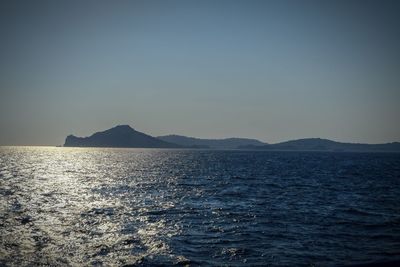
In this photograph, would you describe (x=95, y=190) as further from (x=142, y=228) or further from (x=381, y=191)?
(x=381, y=191)

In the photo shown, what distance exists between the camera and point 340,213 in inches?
1503

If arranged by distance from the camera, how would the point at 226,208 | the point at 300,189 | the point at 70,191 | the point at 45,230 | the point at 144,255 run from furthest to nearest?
the point at 300,189
the point at 70,191
the point at 226,208
the point at 45,230
the point at 144,255

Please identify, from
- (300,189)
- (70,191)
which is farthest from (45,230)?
(300,189)

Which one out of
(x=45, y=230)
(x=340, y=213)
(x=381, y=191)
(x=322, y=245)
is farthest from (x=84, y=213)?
(x=381, y=191)

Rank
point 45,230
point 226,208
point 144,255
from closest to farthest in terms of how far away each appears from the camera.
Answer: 1. point 144,255
2. point 45,230
3. point 226,208

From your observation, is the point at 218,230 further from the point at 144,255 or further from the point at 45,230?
the point at 45,230

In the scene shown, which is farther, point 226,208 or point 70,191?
point 70,191

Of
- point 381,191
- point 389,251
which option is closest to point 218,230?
point 389,251

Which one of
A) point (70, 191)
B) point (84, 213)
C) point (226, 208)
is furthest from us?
point (70, 191)

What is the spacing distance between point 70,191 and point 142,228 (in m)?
30.9

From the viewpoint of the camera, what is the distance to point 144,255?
23.2m

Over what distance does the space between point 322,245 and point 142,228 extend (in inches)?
628

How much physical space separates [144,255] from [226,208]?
756 inches

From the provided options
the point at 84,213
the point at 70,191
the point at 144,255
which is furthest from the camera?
the point at 70,191
